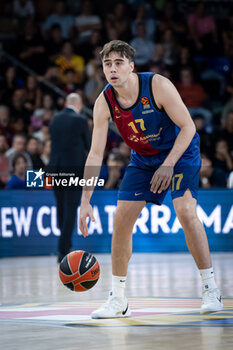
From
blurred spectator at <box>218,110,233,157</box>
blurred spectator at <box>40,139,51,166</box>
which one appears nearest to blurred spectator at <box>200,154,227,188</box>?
blurred spectator at <box>218,110,233,157</box>

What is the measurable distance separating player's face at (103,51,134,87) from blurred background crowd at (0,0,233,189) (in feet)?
28.4

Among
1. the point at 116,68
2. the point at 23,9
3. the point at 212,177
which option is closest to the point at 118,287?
the point at 116,68

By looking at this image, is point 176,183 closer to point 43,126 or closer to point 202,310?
point 202,310

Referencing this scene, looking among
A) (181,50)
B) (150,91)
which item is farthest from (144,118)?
(181,50)

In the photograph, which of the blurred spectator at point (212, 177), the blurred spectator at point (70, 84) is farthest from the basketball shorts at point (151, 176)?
the blurred spectator at point (70, 84)

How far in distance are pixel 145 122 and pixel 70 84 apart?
10.7m

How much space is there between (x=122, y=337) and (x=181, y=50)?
42.2 ft

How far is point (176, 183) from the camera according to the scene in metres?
5.72


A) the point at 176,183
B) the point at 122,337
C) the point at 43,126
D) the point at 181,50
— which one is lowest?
the point at 122,337

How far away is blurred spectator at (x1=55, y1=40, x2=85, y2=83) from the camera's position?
651 inches

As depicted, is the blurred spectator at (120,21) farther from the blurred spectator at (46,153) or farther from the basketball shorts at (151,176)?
the basketball shorts at (151,176)

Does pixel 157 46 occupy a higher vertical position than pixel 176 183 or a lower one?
higher

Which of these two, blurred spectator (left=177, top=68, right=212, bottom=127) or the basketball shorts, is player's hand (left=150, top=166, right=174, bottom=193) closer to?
the basketball shorts

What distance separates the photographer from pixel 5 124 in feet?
48.4
